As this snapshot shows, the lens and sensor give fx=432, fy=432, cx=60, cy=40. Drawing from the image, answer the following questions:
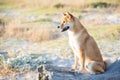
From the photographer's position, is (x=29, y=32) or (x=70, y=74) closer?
(x=70, y=74)

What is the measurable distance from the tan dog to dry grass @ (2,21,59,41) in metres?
7.11

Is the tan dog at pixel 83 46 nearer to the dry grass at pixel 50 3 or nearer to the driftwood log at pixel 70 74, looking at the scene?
the driftwood log at pixel 70 74

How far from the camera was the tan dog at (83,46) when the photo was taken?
29.7 ft

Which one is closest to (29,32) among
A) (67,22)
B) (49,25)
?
(49,25)

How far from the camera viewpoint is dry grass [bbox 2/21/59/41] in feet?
53.7

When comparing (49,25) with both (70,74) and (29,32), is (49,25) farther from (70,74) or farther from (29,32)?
(70,74)

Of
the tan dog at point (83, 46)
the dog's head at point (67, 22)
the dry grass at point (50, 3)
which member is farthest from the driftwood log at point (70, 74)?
the dry grass at point (50, 3)

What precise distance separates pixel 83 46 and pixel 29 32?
807 centimetres

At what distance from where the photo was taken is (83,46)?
9.10m

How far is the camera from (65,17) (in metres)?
9.13

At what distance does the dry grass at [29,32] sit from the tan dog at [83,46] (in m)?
7.11

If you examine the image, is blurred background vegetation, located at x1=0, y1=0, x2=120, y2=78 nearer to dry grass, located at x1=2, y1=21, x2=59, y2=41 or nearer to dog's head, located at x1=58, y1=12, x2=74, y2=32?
dry grass, located at x1=2, y1=21, x2=59, y2=41

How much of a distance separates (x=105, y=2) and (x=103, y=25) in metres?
6.55

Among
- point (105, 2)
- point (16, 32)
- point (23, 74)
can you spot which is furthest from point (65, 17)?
point (105, 2)
